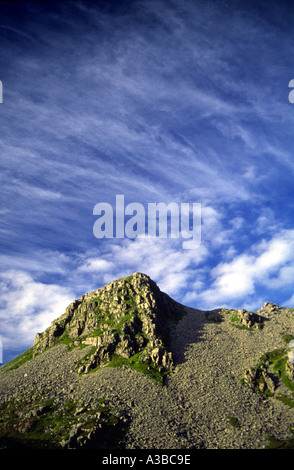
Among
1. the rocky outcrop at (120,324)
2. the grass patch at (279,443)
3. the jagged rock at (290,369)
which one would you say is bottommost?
the grass patch at (279,443)

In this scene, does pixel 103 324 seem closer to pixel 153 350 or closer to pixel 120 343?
pixel 120 343

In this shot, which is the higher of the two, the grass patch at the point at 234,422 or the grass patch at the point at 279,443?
the grass patch at the point at 234,422

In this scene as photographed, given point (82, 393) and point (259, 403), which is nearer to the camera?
point (259, 403)

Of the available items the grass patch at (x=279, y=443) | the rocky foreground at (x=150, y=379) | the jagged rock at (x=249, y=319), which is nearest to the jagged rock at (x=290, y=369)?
the rocky foreground at (x=150, y=379)

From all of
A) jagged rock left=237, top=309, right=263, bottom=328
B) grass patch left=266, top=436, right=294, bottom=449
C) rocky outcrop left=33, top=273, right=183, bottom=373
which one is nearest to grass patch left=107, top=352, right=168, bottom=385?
rocky outcrop left=33, top=273, right=183, bottom=373

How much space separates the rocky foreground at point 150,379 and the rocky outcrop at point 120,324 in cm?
69

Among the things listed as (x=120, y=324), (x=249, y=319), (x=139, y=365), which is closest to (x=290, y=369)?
(x=249, y=319)

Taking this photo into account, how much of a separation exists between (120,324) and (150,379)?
4432cm

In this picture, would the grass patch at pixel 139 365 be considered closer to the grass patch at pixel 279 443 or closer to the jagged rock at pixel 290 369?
the grass patch at pixel 279 443

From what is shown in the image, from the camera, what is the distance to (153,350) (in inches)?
5354

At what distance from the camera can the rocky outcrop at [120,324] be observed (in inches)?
5448
